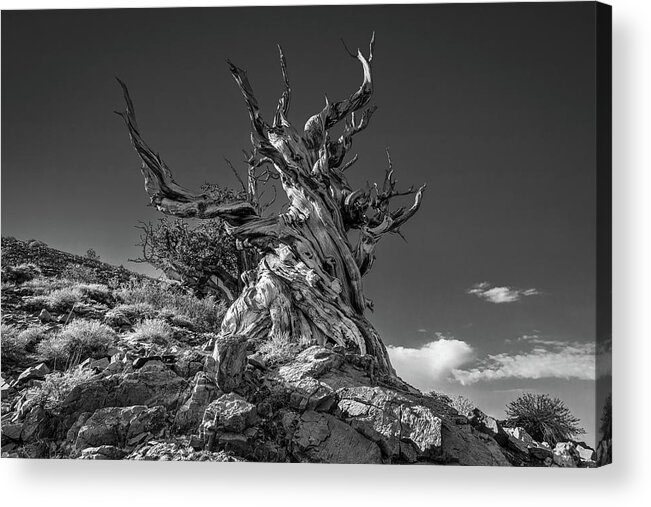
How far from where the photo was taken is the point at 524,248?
683cm

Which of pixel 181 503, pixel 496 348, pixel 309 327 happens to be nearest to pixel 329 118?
pixel 309 327

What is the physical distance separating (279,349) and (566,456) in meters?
2.63

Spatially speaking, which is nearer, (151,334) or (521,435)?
(521,435)

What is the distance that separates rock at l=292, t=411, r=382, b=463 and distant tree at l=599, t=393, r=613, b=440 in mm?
1829

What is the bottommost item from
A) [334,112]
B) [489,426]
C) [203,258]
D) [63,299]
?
[489,426]

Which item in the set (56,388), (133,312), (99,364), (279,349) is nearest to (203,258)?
(133,312)

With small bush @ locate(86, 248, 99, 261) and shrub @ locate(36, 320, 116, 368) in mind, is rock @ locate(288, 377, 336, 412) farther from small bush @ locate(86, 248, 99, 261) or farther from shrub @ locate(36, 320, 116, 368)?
small bush @ locate(86, 248, 99, 261)

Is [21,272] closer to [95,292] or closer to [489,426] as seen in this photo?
[95,292]

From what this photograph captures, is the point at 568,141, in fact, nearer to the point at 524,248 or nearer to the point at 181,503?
the point at 524,248

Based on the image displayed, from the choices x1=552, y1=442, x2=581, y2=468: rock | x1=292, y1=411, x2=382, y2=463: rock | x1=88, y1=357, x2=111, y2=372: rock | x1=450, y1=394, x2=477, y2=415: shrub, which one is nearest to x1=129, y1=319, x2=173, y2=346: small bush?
x1=88, y1=357, x2=111, y2=372: rock

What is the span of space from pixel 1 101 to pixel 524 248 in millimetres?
4947

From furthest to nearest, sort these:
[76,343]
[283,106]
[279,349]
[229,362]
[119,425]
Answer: [283,106] → [279,349] → [76,343] → [229,362] → [119,425]

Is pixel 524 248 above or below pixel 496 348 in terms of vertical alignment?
above

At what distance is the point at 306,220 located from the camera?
7.80m
